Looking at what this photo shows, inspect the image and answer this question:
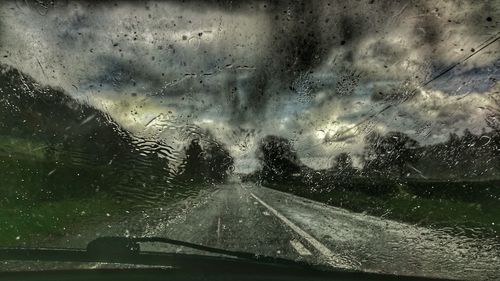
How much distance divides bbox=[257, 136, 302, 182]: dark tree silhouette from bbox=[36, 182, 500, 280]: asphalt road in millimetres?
496

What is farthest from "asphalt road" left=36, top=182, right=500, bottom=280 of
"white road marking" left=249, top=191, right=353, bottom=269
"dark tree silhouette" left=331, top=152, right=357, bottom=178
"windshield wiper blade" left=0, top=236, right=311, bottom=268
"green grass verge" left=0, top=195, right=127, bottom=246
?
"dark tree silhouette" left=331, top=152, right=357, bottom=178

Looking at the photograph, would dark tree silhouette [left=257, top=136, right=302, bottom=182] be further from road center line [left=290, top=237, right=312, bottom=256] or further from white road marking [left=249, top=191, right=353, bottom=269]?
white road marking [left=249, top=191, right=353, bottom=269]

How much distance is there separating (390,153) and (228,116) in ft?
9.12

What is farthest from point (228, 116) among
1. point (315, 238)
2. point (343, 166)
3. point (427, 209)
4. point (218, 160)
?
point (427, 209)

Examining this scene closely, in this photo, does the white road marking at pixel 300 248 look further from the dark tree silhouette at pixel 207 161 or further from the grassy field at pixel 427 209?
the grassy field at pixel 427 209

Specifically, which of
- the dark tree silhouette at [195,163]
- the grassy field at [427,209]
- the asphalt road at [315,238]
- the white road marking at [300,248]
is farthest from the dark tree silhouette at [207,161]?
the grassy field at [427,209]

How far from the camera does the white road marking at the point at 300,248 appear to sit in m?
7.75

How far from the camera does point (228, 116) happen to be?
22.0 feet

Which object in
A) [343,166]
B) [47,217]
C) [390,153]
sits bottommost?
[47,217]

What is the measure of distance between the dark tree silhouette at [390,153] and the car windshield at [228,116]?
0.03 m

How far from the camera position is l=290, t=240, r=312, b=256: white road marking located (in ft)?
25.4

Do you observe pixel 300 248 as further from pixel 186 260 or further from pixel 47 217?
pixel 47 217

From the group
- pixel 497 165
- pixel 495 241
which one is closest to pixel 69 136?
pixel 497 165

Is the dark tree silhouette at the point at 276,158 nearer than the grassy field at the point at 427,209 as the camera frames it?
Yes
